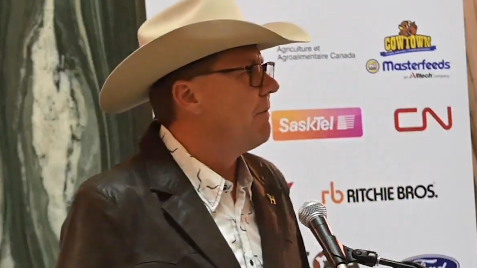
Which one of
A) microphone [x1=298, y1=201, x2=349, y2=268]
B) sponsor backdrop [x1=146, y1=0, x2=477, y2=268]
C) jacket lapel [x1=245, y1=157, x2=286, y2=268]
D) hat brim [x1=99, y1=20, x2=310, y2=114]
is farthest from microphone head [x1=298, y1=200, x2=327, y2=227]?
sponsor backdrop [x1=146, y1=0, x2=477, y2=268]

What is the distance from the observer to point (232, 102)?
4.26 ft

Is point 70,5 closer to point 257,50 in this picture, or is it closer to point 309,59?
point 309,59

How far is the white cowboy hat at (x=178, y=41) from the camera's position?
1.25 m

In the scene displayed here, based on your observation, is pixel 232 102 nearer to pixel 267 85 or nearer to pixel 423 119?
pixel 267 85

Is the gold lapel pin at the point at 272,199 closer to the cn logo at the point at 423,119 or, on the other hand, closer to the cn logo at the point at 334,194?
the cn logo at the point at 334,194

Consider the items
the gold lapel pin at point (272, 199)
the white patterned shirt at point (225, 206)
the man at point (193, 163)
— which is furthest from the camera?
the gold lapel pin at point (272, 199)

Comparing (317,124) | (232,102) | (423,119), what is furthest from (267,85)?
(423,119)

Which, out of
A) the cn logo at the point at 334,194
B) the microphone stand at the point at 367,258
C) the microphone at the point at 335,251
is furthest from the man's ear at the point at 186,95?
the cn logo at the point at 334,194

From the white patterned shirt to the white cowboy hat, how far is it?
0.14 m

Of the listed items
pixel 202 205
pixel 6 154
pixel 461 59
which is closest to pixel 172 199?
pixel 202 205

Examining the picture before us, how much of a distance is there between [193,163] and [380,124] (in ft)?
3.53

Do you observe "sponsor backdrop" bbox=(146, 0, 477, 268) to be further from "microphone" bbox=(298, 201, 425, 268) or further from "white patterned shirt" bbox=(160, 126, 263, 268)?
"microphone" bbox=(298, 201, 425, 268)

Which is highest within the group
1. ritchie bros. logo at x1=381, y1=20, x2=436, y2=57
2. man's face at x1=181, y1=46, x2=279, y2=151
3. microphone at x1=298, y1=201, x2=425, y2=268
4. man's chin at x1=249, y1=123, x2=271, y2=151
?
ritchie bros. logo at x1=381, y1=20, x2=436, y2=57

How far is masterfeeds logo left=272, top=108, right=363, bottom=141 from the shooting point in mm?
2107
